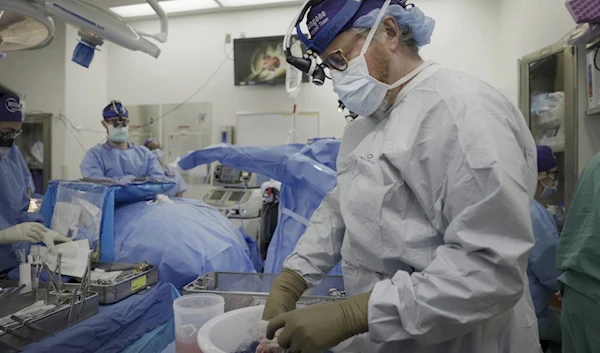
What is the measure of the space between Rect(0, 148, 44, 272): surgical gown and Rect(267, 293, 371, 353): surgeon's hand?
146 cm

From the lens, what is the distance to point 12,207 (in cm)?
171

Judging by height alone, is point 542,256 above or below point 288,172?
below

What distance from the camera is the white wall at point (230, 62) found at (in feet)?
13.1

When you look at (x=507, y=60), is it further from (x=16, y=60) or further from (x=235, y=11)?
(x=16, y=60)

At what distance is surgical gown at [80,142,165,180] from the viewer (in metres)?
2.91

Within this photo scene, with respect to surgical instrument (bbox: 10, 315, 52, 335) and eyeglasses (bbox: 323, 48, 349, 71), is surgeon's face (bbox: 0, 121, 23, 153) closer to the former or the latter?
surgical instrument (bbox: 10, 315, 52, 335)

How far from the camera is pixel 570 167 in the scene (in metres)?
2.17

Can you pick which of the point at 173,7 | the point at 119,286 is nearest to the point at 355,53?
the point at 119,286

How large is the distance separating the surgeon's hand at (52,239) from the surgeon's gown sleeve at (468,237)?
1309 millimetres

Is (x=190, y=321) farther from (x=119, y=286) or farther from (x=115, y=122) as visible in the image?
(x=115, y=122)

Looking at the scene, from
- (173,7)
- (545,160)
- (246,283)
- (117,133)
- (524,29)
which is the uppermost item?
(173,7)

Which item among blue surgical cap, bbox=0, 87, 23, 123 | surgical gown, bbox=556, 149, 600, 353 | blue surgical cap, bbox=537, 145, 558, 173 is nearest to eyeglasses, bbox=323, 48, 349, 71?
surgical gown, bbox=556, 149, 600, 353

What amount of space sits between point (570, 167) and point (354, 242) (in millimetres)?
1926

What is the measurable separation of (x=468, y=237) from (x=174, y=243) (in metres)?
1.37
